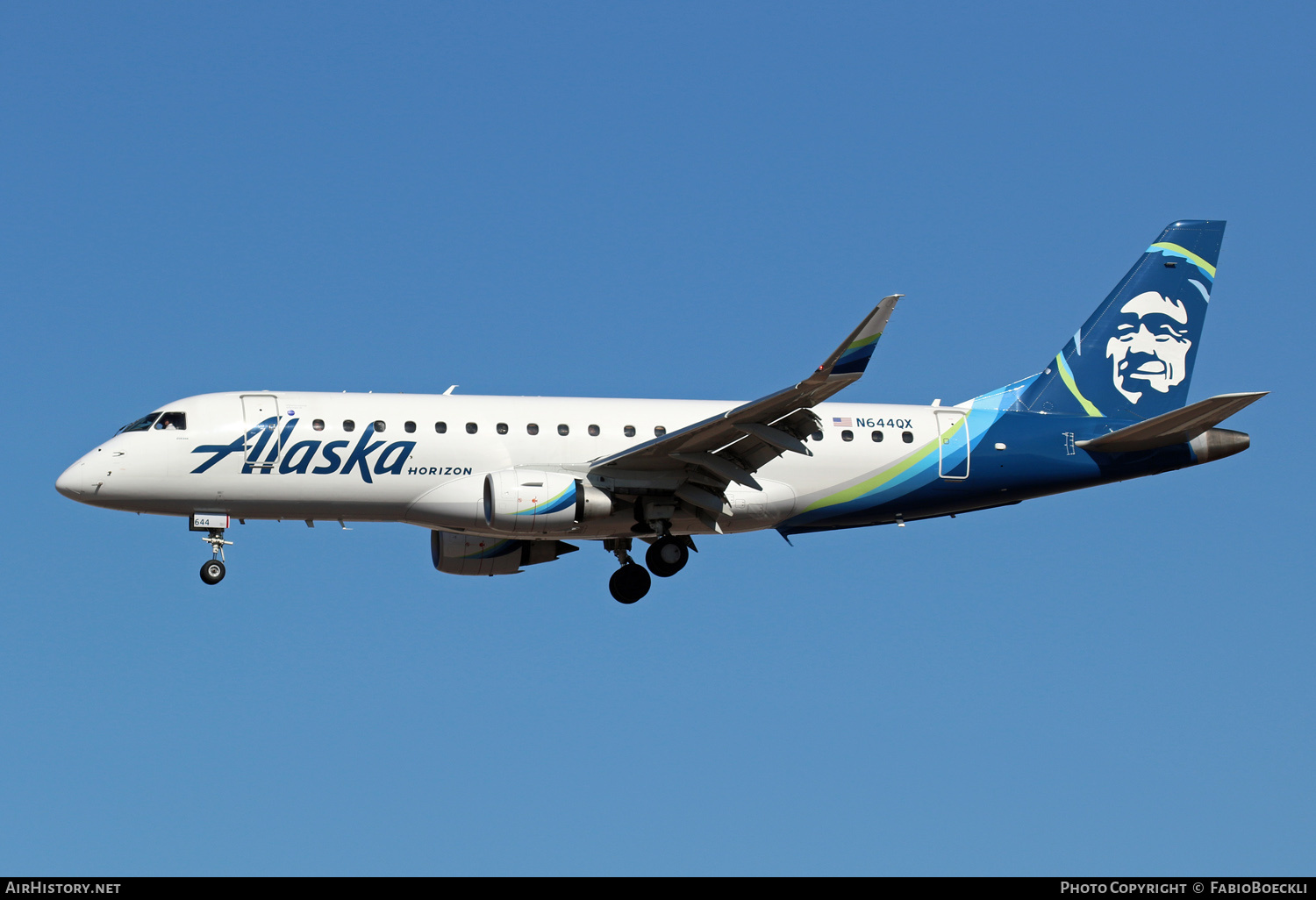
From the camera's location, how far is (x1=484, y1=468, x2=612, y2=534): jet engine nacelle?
33.0m

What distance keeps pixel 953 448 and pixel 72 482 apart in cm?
1955

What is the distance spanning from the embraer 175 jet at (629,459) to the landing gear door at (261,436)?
0.04m

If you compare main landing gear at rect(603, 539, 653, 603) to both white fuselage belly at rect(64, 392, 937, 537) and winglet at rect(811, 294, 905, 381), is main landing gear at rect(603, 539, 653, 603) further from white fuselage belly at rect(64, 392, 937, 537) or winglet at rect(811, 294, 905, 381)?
winglet at rect(811, 294, 905, 381)

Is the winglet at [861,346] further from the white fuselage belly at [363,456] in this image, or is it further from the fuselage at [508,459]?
the white fuselage belly at [363,456]

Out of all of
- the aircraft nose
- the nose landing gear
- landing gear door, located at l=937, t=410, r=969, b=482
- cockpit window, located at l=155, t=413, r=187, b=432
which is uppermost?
landing gear door, located at l=937, t=410, r=969, b=482

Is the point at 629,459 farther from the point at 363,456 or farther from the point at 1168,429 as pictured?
the point at 1168,429

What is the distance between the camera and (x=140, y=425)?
33.9m

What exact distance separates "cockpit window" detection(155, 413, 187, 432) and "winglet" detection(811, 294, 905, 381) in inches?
547

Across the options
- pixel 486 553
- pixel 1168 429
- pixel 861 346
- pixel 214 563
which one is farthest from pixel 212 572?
pixel 1168 429

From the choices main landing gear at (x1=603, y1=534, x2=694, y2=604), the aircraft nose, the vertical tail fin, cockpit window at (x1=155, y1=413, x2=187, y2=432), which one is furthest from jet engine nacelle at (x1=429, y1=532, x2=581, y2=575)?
the vertical tail fin

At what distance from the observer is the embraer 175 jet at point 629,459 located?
109 ft

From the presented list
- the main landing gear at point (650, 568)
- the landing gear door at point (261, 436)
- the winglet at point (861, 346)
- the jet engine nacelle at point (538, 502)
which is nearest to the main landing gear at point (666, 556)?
the main landing gear at point (650, 568)

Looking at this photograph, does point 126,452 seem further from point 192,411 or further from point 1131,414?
point 1131,414
